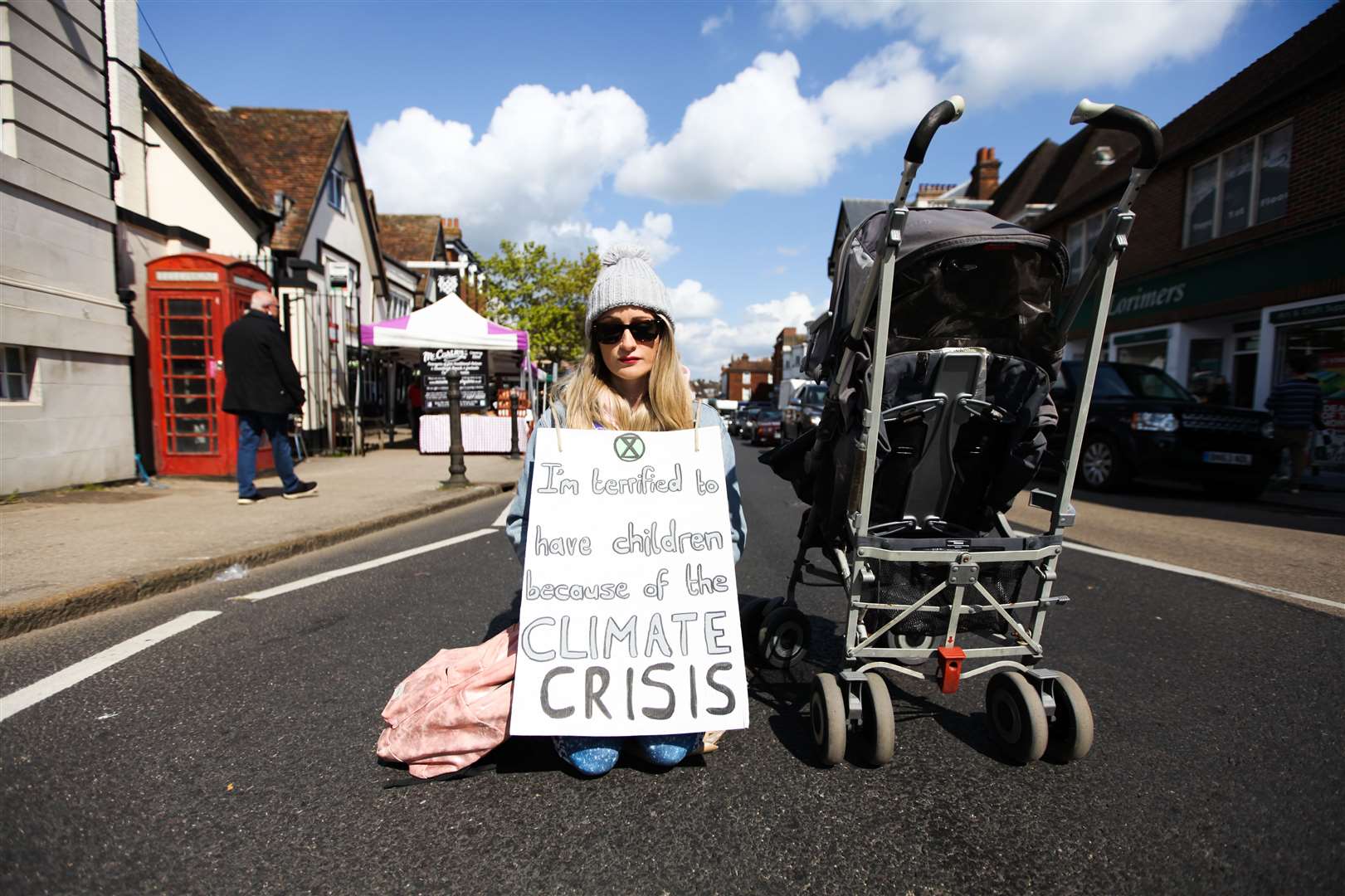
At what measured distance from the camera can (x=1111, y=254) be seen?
2.27 metres

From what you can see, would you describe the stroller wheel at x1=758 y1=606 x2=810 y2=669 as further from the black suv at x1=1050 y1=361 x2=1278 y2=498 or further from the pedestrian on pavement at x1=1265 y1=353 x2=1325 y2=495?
the pedestrian on pavement at x1=1265 y1=353 x2=1325 y2=495

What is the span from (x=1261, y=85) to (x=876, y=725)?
1938cm

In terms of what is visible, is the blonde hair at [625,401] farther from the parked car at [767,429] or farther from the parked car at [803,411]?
the parked car at [767,429]

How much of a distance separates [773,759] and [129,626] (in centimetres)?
347

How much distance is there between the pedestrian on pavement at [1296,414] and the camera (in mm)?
9375

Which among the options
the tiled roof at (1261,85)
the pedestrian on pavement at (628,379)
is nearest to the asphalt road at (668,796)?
the pedestrian on pavement at (628,379)

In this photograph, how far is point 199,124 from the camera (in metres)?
12.5

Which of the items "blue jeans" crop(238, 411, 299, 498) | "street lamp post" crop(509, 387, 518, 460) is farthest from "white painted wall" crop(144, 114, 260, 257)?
"blue jeans" crop(238, 411, 299, 498)

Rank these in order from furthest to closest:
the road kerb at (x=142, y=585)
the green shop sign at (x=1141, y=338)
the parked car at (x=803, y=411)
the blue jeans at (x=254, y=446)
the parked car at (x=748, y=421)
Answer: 1. the parked car at (x=748, y=421)
2. the green shop sign at (x=1141, y=338)
3. the parked car at (x=803, y=411)
4. the blue jeans at (x=254, y=446)
5. the road kerb at (x=142, y=585)

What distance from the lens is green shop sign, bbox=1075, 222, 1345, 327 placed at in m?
12.1

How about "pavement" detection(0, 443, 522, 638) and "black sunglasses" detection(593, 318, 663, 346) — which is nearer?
"black sunglasses" detection(593, 318, 663, 346)

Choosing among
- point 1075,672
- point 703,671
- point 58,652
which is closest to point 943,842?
point 703,671

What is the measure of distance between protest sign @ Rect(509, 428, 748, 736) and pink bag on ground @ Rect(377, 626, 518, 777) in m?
0.12

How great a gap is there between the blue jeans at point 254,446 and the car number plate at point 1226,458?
36.0 ft
